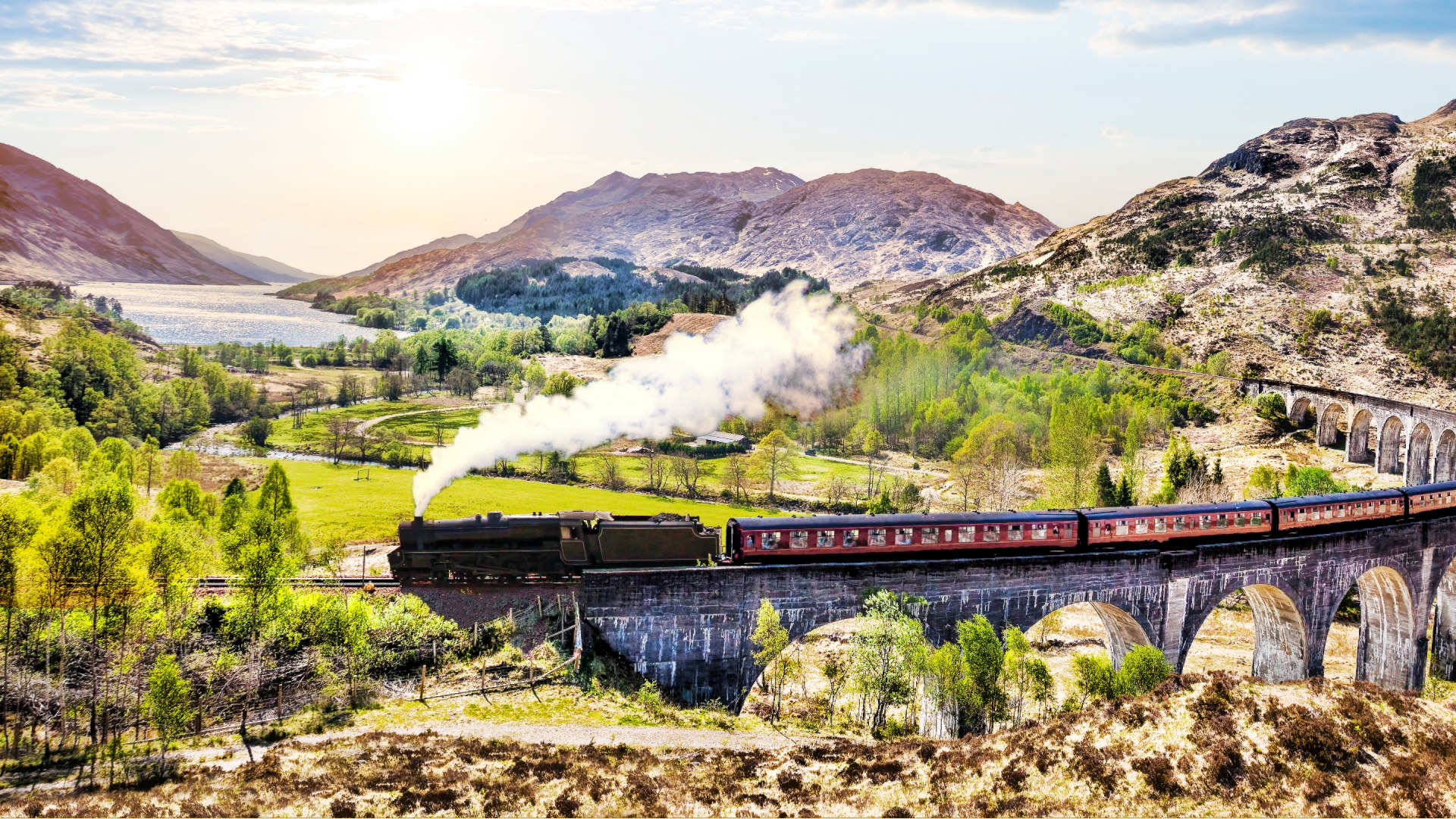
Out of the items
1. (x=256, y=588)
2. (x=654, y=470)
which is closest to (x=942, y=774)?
(x=256, y=588)

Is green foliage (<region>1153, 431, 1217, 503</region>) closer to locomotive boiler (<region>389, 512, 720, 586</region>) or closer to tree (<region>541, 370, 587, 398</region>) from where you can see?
locomotive boiler (<region>389, 512, 720, 586</region>)

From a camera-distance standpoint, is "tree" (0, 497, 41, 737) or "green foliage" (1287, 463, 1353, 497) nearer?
"tree" (0, 497, 41, 737)

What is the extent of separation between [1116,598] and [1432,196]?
15942 cm

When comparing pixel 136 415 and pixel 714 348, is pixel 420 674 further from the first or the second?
pixel 136 415

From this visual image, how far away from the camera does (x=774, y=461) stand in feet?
253

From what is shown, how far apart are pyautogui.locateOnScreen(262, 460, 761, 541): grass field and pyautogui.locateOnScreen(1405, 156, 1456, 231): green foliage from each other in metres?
138

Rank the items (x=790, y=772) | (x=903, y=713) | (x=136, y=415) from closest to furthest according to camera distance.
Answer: (x=790, y=772) < (x=903, y=713) < (x=136, y=415)

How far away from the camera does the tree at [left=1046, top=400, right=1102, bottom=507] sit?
222 feet

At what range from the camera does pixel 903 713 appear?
34.0m

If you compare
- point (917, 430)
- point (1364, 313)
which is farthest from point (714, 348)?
point (1364, 313)

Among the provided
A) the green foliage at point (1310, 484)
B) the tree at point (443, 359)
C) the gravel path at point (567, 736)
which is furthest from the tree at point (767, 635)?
the tree at point (443, 359)

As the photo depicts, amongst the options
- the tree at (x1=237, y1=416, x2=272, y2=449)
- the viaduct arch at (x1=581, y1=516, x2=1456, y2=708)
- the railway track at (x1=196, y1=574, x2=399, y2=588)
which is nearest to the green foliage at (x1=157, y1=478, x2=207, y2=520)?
the railway track at (x1=196, y1=574, x2=399, y2=588)

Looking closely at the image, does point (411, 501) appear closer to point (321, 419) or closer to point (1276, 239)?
point (321, 419)

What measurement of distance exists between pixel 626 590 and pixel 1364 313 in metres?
130
